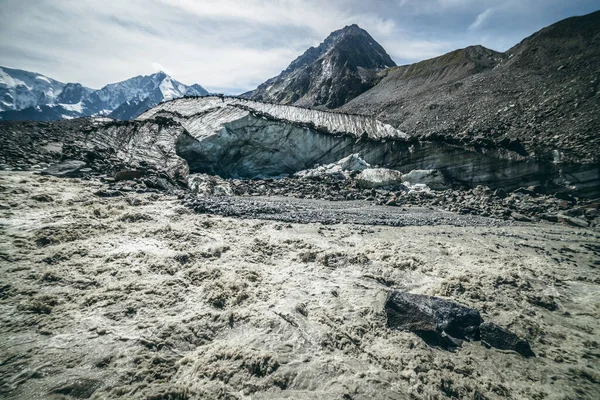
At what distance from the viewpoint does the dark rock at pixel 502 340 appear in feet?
19.0

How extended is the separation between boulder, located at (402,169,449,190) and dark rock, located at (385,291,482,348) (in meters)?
19.2

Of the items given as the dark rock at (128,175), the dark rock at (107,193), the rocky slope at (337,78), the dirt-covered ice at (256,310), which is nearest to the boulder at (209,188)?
the dark rock at (128,175)

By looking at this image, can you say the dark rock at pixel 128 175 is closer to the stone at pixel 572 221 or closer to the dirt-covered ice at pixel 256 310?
the dirt-covered ice at pixel 256 310

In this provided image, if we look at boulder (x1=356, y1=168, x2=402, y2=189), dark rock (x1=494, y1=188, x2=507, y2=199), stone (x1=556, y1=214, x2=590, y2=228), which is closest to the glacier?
boulder (x1=356, y1=168, x2=402, y2=189)

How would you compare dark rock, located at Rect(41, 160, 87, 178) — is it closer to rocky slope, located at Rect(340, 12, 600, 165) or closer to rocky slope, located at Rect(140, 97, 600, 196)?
rocky slope, located at Rect(140, 97, 600, 196)

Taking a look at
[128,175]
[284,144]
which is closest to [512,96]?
[284,144]

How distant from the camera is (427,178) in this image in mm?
24109

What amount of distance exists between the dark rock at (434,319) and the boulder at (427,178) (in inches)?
758

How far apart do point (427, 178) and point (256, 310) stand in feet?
73.6

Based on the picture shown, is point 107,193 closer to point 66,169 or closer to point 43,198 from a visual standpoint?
point 43,198

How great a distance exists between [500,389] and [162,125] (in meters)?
30.8

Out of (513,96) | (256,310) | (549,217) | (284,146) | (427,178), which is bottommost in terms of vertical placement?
(256,310)

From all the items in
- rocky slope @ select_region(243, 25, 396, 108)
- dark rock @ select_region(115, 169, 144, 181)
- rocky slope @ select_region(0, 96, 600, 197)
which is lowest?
dark rock @ select_region(115, 169, 144, 181)

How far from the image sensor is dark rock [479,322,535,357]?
580 centimetres
